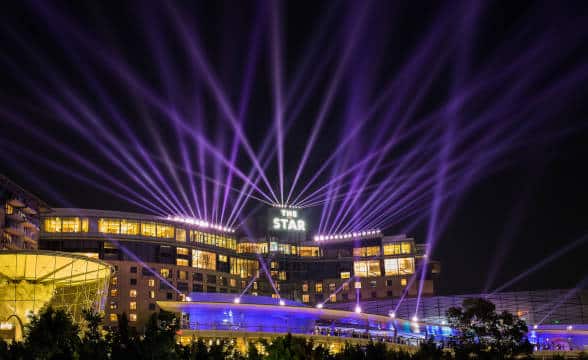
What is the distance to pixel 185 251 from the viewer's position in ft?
341

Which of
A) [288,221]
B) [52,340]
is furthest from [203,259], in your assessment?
[52,340]

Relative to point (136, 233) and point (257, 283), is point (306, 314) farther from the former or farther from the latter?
point (257, 283)

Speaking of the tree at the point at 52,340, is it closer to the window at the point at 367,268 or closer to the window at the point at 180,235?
the window at the point at 180,235

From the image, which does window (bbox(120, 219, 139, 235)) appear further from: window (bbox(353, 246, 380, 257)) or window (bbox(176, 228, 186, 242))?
window (bbox(353, 246, 380, 257))

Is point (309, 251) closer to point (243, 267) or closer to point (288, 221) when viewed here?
point (288, 221)

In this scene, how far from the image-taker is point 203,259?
10725 centimetres

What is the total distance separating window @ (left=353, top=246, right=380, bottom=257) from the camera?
392 feet

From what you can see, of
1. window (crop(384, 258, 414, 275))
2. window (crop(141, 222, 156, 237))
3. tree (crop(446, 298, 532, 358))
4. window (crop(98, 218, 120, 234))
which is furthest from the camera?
window (crop(384, 258, 414, 275))

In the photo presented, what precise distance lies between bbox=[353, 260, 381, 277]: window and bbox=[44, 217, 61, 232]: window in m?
54.1

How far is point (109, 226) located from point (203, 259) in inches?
678

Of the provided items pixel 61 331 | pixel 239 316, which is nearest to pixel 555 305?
pixel 239 316

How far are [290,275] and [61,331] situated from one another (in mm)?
98443

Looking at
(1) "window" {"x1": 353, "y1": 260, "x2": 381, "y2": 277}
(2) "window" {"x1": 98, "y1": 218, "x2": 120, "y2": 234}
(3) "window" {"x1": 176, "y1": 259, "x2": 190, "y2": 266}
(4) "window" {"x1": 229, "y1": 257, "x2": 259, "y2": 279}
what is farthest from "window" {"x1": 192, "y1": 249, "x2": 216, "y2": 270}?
(1) "window" {"x1": 353, "y1": 260, "x2": 381, "y2": 277}

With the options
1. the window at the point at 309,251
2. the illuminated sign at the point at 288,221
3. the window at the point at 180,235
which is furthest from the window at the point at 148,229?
the window at the point at 309,251
